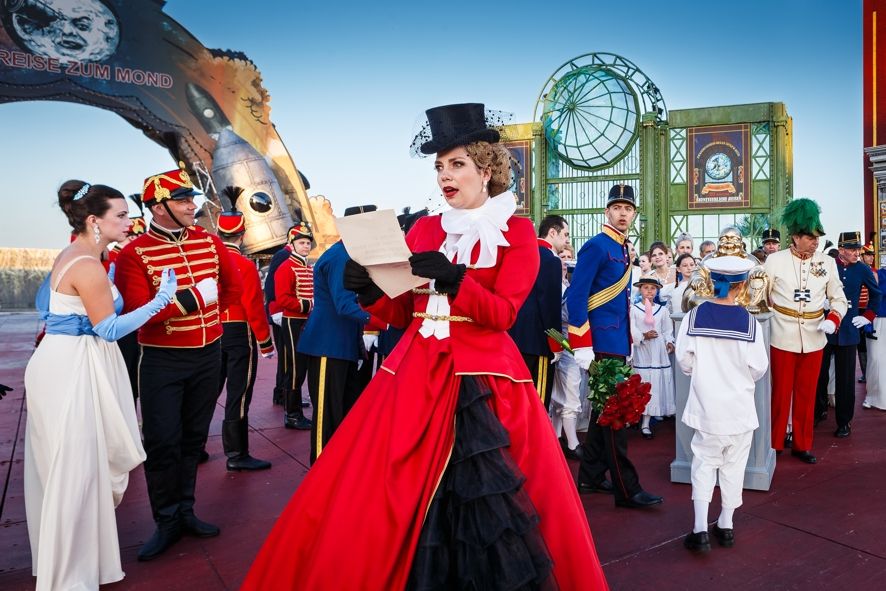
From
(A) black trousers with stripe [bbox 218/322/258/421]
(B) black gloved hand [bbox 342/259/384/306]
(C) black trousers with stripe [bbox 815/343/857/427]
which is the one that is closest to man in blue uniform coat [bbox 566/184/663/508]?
(B) black gloved hand [bbox 342/259/384/306]

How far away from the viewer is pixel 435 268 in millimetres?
2020

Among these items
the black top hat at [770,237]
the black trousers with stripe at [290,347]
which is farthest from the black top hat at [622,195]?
the black top hat at [770,237]

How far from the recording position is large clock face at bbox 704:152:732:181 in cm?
2258

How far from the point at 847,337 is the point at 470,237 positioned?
4895mm

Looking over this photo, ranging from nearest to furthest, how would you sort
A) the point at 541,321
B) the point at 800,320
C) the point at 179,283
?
the point at 179,283
the point at 541,321
the point at 800,320

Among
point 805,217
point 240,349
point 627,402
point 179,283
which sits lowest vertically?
point 627,402

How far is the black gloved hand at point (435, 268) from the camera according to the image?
2.02 meters

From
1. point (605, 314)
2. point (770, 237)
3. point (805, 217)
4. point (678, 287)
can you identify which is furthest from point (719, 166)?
point (605, 314)

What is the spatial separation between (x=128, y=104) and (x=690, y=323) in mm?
22939

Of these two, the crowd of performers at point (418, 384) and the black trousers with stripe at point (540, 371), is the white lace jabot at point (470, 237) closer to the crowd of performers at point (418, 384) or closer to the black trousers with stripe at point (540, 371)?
the crowd of performers at point (418, 384)

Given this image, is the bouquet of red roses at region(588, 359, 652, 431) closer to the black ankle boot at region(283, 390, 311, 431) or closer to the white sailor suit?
the white sailor suit

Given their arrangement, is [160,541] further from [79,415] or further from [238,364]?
[238,364]

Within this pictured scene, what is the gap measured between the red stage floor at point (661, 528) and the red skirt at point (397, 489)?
0.25 ft

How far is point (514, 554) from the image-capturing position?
194cm
